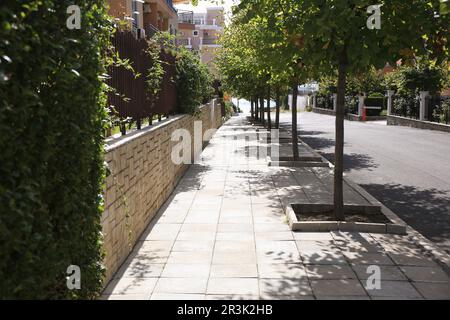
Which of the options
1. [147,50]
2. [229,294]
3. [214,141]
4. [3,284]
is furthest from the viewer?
[214,141]

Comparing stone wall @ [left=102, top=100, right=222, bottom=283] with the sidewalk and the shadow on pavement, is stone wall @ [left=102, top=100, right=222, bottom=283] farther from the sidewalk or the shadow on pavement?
the shadow on pavement

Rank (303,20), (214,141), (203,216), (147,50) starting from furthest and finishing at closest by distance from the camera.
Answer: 1. (214,141)
2. (147,50)
3. (203,216)
4. (303,20)

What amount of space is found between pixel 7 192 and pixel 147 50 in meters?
6.28

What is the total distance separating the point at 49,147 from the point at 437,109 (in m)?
29.0

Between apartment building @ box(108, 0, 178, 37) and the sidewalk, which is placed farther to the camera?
apartment building @ box(108, 0, 178, 37)

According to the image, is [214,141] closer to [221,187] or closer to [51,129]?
[221,187]

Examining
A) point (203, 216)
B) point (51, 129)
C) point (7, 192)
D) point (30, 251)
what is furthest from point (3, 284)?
point (203, 216)

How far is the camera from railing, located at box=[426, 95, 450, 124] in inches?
1056

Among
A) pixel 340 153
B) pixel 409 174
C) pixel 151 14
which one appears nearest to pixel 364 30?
pixel 340 153

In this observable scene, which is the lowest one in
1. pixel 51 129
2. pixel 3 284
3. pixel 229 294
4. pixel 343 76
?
pixel 229 294

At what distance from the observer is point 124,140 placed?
612 cm

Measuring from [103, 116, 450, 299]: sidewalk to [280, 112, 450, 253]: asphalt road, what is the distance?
3.27ft

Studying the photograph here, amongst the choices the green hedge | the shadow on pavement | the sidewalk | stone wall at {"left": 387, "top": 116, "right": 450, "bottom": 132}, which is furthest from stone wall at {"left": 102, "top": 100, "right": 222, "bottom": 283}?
stone wall at {"left": 387, "top": 116, "right": 450, "bottom": 132}

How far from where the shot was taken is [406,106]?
32.9 metres
